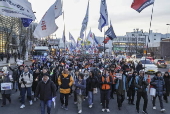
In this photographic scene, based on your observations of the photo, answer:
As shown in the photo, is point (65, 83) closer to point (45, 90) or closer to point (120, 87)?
point (45, 90)

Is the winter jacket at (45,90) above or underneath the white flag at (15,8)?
underneath

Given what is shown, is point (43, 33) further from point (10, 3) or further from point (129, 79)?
point (129, 79)

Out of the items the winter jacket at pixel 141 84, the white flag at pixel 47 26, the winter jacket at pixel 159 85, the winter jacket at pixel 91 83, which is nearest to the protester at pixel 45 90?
the winter jacket at pixel 91 83

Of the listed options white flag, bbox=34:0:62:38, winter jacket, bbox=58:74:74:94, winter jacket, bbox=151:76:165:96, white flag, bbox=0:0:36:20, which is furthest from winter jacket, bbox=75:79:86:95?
white flag, bbox=34:0:62:38

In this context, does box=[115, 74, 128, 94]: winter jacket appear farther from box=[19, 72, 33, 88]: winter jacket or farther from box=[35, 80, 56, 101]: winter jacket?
box=[19, 72, 33, 88]: winter jacket

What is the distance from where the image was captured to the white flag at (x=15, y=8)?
5.39 meters

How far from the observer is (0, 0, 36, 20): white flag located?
5387 mm

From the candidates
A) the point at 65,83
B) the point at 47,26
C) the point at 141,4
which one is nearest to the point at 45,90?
the point at 65,83

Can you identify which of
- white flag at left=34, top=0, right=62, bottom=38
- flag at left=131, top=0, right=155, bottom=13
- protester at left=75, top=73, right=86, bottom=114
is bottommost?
protester at left=75, top=73, right=86, bottom=114

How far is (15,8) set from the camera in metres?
5.71

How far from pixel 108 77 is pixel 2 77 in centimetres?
471

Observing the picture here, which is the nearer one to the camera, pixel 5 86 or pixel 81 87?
pixel 81 87

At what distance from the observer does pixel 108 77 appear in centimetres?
712

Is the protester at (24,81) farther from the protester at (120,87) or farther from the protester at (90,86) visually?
the protester at (120,87)
